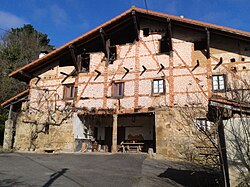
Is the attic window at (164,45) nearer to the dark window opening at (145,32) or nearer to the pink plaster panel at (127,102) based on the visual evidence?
the dark window opening at (145,32)

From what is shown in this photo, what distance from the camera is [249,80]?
11.5 meters

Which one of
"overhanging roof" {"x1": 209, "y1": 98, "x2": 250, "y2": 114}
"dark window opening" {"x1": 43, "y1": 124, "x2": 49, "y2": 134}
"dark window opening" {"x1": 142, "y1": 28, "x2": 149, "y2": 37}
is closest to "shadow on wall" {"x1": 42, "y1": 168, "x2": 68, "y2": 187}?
"overhanging roof" {"x1": 209, "y1": 98, "x2": 250, "y2": 114}

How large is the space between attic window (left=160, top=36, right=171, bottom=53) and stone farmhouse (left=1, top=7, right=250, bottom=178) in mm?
58

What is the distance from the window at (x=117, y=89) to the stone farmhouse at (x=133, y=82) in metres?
0.06

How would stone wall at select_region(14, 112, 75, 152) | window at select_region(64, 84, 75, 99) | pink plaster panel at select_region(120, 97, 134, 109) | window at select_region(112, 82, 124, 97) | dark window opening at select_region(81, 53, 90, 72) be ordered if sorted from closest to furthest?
1. pink plaster panel at select_region(120, 97, 134, 109)
2. window at select_region(112, 82, 124, 97)
3. stone wall at select_region(14, 112, 75, 152)
4. window at select_region(64, 84, 75, 99)
5. dark window opening at select_region(81, 53, 90, 72)

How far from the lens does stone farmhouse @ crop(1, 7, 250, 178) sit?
11.9 meters

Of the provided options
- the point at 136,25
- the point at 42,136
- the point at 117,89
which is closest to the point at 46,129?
the point at 42,136

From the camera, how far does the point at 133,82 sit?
13.5 m

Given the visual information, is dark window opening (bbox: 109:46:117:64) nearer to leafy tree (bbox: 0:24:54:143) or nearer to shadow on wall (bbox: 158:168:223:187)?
shadow on wall (bbox: 158:168:223:187)

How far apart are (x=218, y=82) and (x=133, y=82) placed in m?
4.55

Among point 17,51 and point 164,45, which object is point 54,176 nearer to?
point 164,45

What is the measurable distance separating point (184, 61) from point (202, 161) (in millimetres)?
5271

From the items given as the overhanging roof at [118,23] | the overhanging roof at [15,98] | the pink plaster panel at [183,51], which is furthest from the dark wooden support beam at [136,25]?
the overhanging roof at [15,98]

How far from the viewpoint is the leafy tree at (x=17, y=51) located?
69.5 feet
